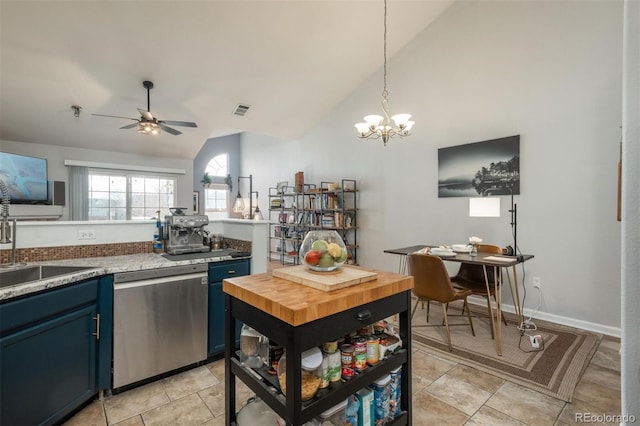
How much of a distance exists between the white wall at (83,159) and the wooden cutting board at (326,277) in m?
6.16

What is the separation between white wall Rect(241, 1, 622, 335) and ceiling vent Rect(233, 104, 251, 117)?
237cm

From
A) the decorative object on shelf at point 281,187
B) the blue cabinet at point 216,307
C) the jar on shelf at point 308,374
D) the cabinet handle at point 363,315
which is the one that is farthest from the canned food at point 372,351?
the decorative object on shelf at point 281,187

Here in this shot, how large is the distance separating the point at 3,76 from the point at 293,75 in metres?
3.60

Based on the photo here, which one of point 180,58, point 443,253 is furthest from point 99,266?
point 180,58

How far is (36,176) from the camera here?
4.17 metres

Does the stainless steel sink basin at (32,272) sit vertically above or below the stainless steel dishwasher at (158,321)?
above

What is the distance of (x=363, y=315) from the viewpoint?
1.16m

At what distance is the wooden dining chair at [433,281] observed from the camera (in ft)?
8.58

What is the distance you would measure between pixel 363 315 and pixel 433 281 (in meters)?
1.77

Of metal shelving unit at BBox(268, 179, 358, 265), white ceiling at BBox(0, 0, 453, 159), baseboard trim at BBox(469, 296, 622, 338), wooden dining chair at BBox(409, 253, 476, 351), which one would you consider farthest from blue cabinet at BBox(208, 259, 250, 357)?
baseboard trim at BBox(469, 296, 622, 338)

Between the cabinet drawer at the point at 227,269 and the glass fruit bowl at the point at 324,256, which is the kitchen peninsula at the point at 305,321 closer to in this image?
the glass fruit bowl at the point at 324,256

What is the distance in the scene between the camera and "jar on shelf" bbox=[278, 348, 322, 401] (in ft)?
3.37

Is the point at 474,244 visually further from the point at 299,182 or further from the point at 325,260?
the point at 299,182

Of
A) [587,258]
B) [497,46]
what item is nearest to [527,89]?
[497,46]
